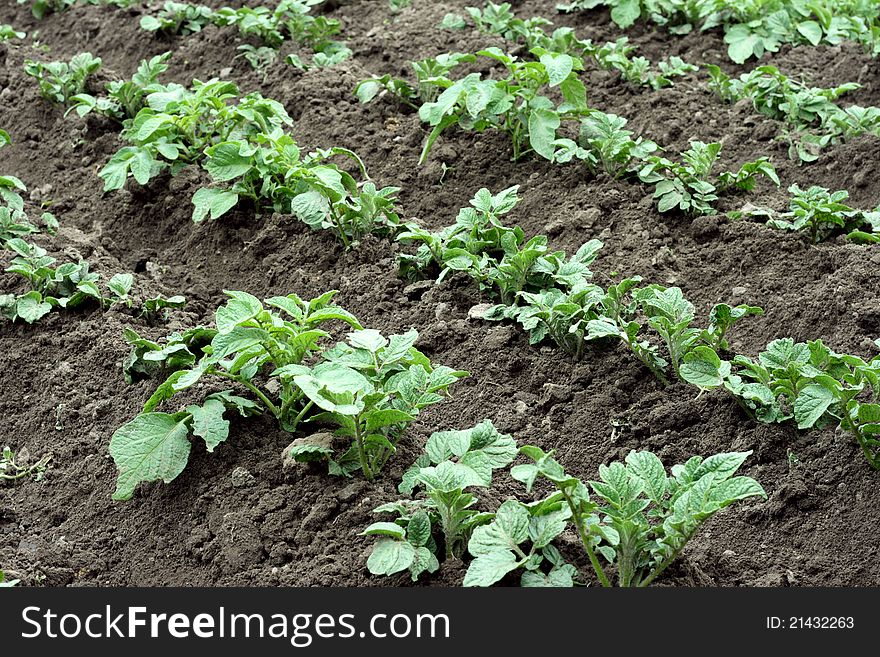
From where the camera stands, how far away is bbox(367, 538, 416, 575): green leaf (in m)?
2.57

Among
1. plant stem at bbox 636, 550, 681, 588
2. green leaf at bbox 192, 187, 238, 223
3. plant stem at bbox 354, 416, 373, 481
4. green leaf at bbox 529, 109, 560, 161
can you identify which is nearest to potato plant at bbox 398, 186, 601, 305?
green leaf at bbox 529, 109, 560, 161

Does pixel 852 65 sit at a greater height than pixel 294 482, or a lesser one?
lesser

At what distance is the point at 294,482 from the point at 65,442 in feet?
2.67

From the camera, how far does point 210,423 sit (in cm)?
298

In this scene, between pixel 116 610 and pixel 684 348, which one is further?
pixel 684 348

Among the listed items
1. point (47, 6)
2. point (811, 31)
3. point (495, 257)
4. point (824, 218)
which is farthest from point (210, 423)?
point (47, 6)

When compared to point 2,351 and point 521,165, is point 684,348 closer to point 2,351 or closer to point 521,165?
point 521,165

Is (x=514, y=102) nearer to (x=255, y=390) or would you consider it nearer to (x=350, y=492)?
(x=255, y=390)

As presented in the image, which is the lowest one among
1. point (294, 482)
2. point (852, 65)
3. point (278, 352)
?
point (852, 65)

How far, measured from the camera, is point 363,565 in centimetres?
268

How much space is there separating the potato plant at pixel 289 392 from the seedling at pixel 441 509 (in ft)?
0.51

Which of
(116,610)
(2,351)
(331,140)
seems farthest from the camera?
(331,140)

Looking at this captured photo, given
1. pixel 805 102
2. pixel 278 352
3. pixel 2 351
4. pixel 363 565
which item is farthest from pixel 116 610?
pixel 805 102

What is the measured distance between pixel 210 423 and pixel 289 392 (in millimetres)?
225
